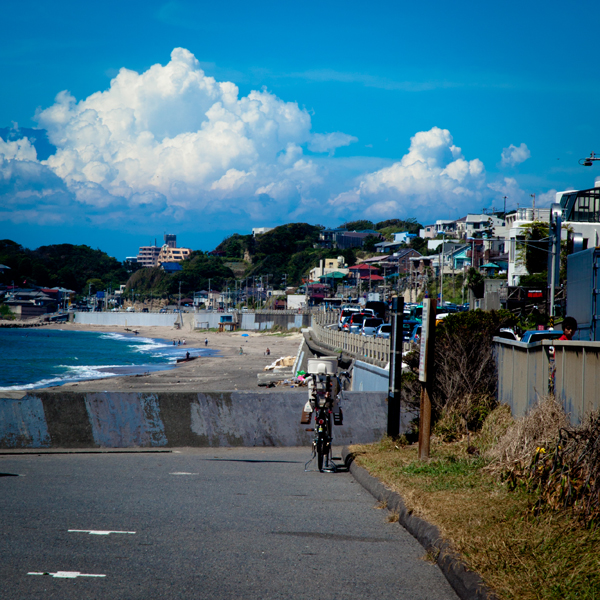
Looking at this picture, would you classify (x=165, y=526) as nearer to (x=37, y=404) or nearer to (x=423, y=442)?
(x=423, y=442)

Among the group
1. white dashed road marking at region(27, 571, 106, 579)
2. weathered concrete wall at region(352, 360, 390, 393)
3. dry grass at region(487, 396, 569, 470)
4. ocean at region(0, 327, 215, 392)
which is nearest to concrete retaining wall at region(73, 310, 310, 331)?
ocean at region(0, 327, 215, 392)

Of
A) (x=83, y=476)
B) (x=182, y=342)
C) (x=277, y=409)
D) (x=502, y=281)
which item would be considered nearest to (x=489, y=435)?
(x=277, y=409)

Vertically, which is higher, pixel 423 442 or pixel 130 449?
pixel 423 442

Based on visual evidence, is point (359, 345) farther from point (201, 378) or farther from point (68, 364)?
point (68, 364)

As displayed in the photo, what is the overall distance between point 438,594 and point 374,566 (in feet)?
2.37

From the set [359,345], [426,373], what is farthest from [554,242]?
[426,373]

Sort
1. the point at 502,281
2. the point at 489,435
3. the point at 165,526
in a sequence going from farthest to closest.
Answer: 1. the point at 502,281
2. the point at 489,435
3. the point at 165,526

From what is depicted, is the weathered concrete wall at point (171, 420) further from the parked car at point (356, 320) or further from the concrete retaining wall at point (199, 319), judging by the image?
the concrete retaining wall at point (199, 319)

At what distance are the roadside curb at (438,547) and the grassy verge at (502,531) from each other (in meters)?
0.06

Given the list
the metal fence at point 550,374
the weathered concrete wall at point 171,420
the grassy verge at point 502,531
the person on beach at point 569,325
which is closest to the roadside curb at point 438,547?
the grassy verge at point 502,531

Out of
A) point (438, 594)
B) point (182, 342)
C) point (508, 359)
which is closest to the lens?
point (438, 594)

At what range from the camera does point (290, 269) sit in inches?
7835

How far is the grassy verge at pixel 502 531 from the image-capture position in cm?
461

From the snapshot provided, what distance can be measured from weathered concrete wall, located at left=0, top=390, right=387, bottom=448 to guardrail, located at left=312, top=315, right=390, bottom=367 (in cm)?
1065
